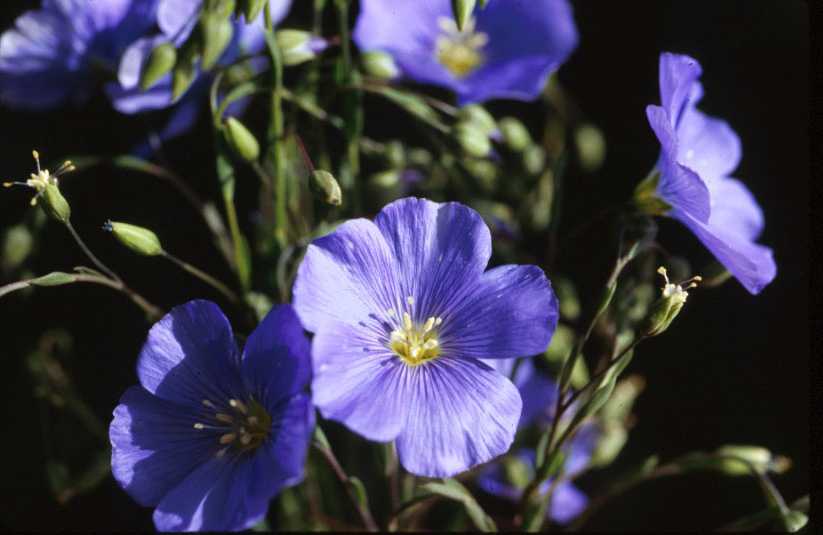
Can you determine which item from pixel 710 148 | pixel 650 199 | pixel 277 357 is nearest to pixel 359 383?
pixel 277 357

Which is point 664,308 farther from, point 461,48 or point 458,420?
point 461,48

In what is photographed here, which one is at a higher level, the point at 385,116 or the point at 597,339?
the point at 385,116

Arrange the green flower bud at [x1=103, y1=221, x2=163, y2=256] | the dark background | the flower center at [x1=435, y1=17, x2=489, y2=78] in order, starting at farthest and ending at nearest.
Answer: the flower center at [x1=435, y1=17, x2=489, y2=78] → the dark background → the green flower bud at [x1=103, y1=221, x2=163, y2=256]

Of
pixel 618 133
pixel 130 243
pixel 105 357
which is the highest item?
pixel 130 243

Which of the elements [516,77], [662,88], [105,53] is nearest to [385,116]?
[516,77]

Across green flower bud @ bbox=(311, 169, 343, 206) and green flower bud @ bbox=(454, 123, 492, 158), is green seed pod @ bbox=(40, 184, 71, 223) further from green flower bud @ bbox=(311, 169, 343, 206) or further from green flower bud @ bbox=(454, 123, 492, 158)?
green flower bud @ bbox=(454, 123, 492, 158)

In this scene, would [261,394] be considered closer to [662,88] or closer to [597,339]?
[662,88]

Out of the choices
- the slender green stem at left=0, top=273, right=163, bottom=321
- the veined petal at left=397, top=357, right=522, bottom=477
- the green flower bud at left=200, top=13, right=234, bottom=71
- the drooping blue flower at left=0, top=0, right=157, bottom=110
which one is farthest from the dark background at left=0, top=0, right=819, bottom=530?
the veined petal at left=397, top=357, right=522, bottom=477
